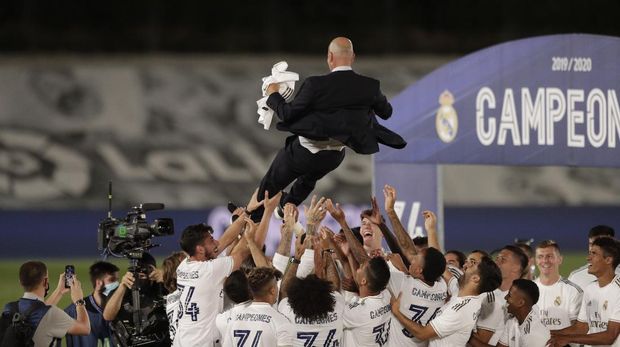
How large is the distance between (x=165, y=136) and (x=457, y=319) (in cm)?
1819

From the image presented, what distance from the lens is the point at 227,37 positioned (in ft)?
95.3

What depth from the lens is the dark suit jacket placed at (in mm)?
8266

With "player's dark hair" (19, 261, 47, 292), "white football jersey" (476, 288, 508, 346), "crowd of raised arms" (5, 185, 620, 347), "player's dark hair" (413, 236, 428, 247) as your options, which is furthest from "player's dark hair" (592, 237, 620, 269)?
"player's dark hair" (19, 261, 47, 292)

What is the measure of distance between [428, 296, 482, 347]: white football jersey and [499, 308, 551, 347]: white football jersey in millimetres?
405

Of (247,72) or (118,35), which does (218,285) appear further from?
(118,35)

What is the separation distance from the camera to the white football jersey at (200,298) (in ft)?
29.7

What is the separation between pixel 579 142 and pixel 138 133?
15573 mm

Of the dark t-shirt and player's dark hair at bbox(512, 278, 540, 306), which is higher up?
player's dark hair at bbox(512, 278, 540, 306)

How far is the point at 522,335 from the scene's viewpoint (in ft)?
29.8

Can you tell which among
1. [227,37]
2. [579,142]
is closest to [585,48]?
[579,142]

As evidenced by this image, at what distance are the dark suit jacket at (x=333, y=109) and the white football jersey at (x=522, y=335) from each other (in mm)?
1773

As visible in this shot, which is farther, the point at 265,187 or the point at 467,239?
the point at 467,239

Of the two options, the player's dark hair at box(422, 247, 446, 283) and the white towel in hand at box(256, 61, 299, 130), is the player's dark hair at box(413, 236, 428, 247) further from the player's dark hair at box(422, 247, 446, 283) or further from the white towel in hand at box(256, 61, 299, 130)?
the white towel in hand at box(256, 61, 299, 130)

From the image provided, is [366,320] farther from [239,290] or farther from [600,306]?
[600,306]
